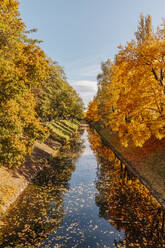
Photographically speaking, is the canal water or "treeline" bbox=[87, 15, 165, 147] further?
"treeline" bbox=[87, 15, 165, 147]

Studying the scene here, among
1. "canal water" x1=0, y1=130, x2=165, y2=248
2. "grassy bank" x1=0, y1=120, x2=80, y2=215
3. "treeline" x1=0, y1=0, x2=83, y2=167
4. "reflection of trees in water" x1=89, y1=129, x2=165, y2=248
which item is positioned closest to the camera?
"canal water" x1=0, y1=130, x2=165, y2=248

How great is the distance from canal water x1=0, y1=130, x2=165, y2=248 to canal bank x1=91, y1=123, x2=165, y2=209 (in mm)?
773

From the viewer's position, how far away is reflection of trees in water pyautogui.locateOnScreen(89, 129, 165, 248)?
982 centimetres

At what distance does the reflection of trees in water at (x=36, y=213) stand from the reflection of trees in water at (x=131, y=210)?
11.9 feet

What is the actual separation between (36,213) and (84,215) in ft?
11.8

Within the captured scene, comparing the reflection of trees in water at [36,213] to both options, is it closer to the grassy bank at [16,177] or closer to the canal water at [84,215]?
the canal water at [84,215]

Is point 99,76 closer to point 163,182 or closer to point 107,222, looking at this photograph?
point 163,182

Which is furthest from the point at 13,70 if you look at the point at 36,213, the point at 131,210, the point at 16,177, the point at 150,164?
the point at 150,164

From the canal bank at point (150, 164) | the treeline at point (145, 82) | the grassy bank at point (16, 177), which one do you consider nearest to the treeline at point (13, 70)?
the grassy bank at point (16, 177)

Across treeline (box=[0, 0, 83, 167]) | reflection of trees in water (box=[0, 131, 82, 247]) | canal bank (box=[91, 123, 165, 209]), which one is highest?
treeline (box=[0, 0, 83, 167])

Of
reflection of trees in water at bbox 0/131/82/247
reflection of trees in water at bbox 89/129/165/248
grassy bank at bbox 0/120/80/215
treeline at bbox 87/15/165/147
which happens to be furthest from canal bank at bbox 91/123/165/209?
grassy bank at bbox 0/120/80/215

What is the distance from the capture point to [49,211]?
12.7 metres

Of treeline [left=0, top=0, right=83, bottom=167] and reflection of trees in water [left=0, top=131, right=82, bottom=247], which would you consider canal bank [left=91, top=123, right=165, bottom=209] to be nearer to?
reflection of trees in water [left=0, top=131, right=82, bottom=247]

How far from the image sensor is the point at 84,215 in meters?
12.4
